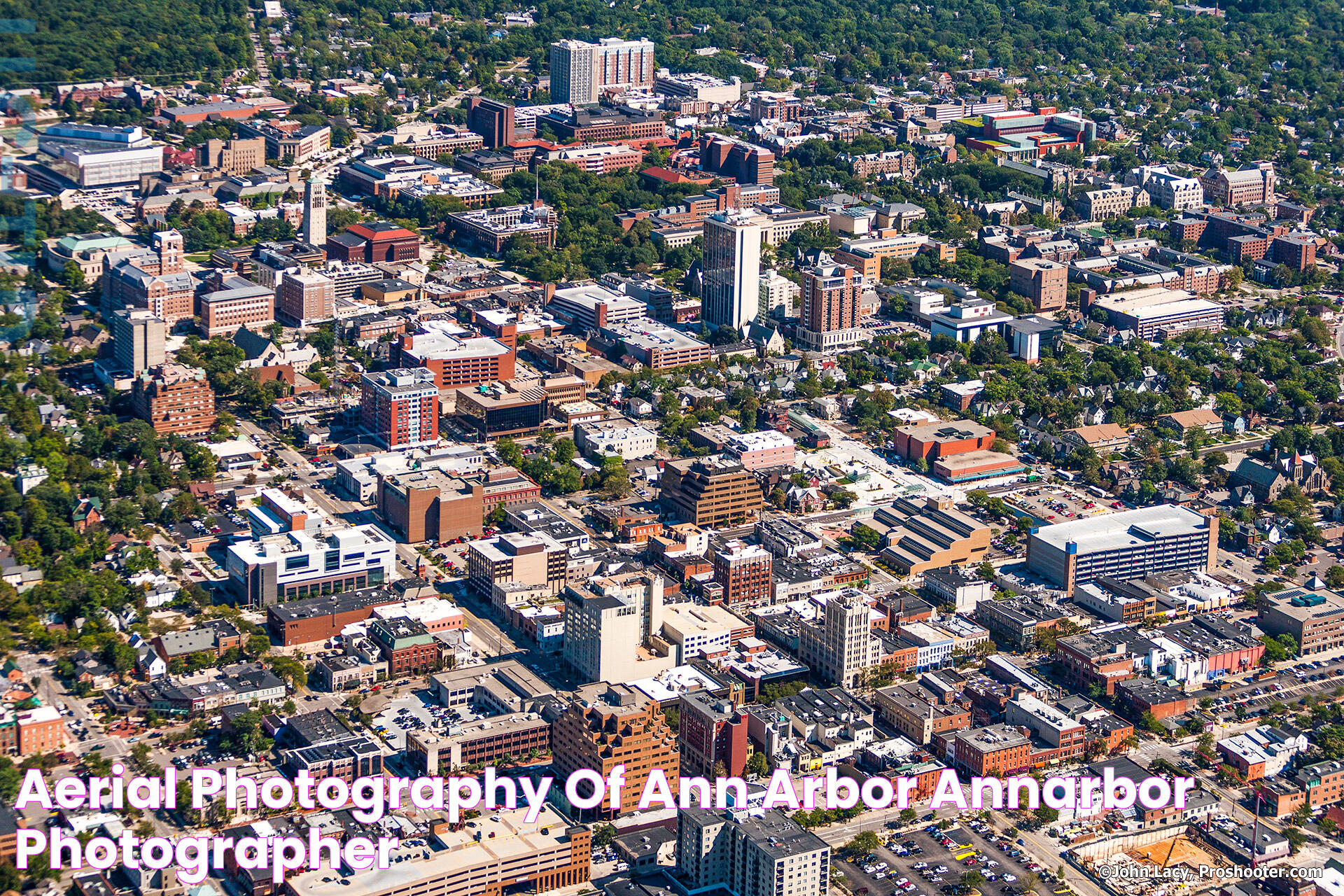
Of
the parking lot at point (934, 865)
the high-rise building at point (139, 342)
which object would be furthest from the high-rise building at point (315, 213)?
the parking lot at point (934, 865)

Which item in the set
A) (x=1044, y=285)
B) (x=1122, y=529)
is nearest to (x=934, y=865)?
(x=1122, y=529)

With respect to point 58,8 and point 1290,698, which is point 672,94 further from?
point 1290,698

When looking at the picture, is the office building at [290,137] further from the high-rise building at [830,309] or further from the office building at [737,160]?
the high-rise building at [830,309]

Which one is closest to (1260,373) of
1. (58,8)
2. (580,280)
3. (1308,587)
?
(1308,587)

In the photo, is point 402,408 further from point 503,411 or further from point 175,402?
point 175,402

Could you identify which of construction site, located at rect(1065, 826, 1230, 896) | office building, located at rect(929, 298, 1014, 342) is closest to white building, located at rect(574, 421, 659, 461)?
office building, located at rect(929, 298, 1014, 342)

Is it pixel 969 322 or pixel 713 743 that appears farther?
pixel 969 322

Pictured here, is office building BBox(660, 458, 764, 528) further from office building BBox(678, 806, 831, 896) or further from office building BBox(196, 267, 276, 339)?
office building BBox(196, 267, 276, 339)
